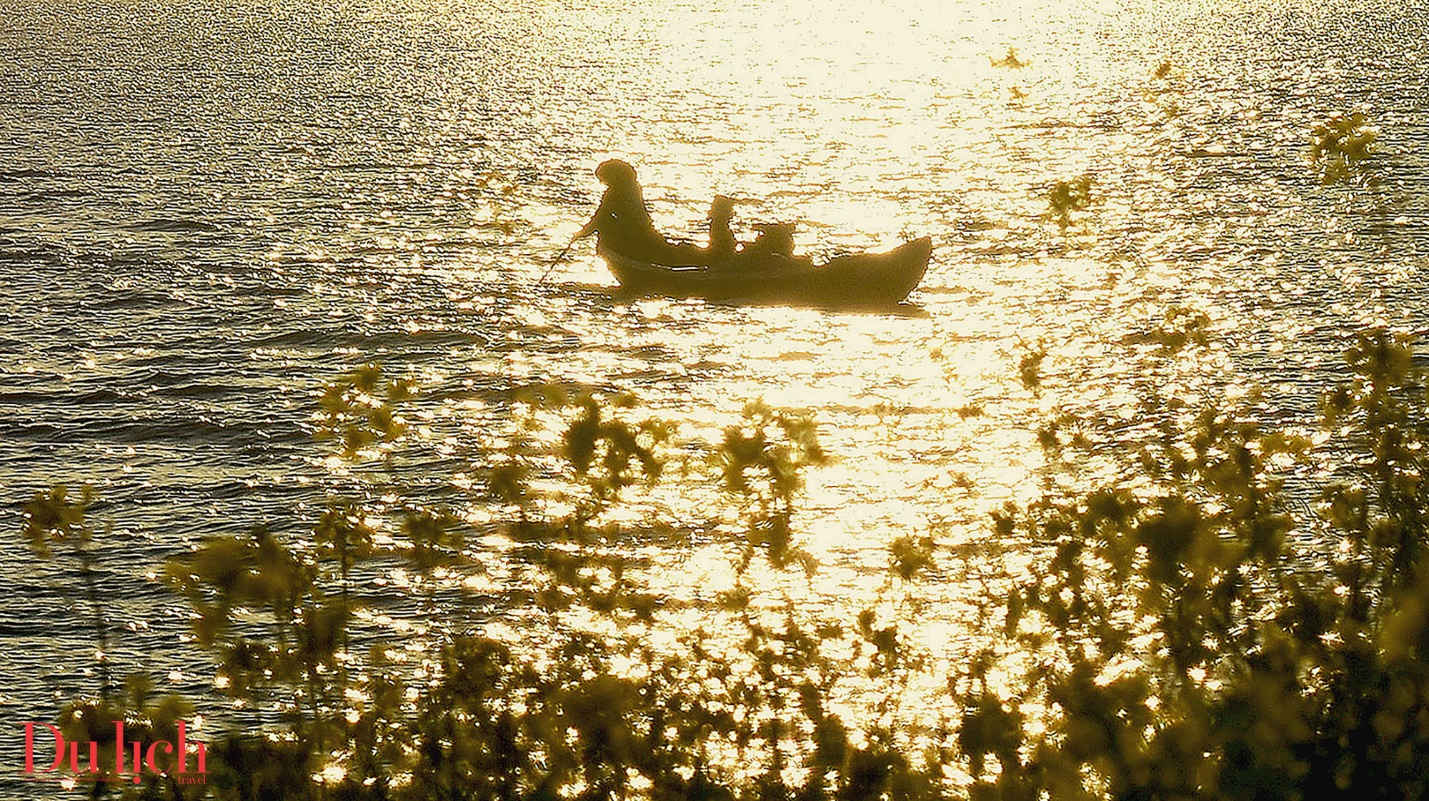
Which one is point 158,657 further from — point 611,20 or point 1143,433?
A: point 611,20

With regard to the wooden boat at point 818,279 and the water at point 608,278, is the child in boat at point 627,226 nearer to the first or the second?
the water at point 608,278

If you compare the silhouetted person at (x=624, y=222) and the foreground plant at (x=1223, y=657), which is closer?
the foreground plant at (x=1223, y=657)

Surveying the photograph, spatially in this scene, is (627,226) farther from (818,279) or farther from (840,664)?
(840,664)

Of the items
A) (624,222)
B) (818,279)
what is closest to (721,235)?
(818,279)

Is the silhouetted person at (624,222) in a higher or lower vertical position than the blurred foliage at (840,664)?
higher

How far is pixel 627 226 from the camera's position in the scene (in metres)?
25.7

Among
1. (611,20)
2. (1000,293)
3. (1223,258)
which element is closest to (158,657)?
(1000,293)

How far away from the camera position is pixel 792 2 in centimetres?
7338

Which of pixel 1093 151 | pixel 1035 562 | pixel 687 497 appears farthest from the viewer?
pixel 1093 151

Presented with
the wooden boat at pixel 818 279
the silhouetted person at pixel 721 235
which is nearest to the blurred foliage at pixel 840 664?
the wooden boat at pixel 818 279

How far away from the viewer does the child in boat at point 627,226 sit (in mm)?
25141

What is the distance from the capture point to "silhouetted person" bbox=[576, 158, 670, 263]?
25.3m

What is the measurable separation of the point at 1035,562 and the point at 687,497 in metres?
3.39

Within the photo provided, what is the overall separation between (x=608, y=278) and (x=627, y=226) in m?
0.83
